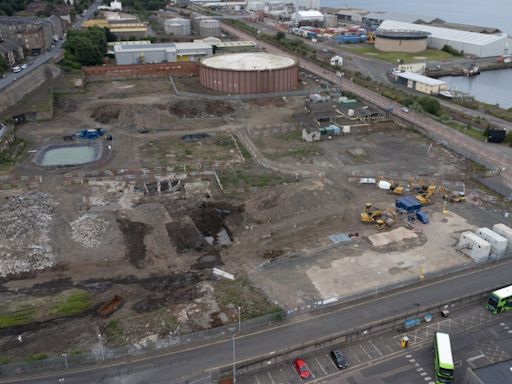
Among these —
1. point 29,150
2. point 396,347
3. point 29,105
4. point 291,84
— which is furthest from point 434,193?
point 29,105

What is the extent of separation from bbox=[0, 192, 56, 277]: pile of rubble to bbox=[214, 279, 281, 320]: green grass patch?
15.4 m

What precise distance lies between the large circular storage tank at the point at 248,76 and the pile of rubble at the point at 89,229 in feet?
156

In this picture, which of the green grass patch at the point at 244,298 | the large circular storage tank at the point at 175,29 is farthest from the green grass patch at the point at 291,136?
the large circular storage tank at the point at 175,29

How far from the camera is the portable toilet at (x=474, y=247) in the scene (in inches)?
1487

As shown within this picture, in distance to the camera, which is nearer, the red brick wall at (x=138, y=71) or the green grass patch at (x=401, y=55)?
the red brick wall at (x=138, y=71)

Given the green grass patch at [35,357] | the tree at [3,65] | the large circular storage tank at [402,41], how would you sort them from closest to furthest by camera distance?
the green grass patch at [35,357]
the tree at [3,65]
the large circular storage tank at [402,41]

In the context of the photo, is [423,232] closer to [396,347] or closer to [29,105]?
[396,347]

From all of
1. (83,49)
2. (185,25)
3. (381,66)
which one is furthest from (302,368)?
(185,25)

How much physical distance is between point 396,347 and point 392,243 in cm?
1286

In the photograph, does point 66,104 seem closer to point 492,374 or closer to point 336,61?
point 336,61

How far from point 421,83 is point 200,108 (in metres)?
47.3

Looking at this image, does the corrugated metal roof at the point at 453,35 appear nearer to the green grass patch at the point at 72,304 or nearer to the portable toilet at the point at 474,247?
the portable toilet at the point at 474,247

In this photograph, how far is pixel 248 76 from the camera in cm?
8356

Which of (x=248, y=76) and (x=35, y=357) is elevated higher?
(x=248, y=76)
